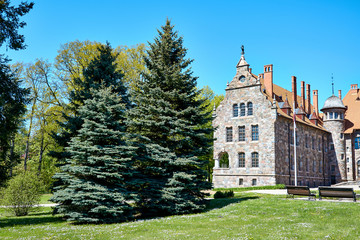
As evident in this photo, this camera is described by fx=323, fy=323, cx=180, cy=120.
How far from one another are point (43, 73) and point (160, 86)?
20.0m

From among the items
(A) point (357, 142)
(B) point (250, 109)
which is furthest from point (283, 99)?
(A) point (357, 142)

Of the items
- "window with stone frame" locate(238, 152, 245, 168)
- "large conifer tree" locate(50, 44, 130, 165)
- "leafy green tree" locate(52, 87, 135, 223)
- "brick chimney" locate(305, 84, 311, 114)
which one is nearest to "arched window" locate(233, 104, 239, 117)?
"window with stone frame" locate(238, 152, 245, 168)

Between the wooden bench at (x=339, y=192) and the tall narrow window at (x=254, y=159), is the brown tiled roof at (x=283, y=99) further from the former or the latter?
the wooden bench at (x=339, y=192)

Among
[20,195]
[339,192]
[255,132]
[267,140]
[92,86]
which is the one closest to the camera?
[339,192]

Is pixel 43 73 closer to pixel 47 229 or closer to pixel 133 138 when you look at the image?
pixel 133 138

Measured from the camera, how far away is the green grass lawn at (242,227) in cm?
1059

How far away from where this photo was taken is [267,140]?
36.1 meters

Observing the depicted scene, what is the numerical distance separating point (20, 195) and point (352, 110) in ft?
158

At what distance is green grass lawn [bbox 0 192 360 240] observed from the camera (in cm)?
1059

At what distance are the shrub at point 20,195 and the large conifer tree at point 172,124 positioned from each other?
7292mm

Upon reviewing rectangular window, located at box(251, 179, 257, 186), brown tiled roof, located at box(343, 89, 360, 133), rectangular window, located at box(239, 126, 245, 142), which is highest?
brown tiled roof, located at box(343, 89, 360, 133)

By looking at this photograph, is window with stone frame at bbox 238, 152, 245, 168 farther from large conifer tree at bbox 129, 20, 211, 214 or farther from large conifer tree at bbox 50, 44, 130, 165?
large conifer tree at bbox 50, 44, 130, 165

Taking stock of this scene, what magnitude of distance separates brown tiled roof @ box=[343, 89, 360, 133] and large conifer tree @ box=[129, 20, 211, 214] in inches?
1490

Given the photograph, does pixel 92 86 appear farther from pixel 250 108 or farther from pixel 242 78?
pixel 242 78
